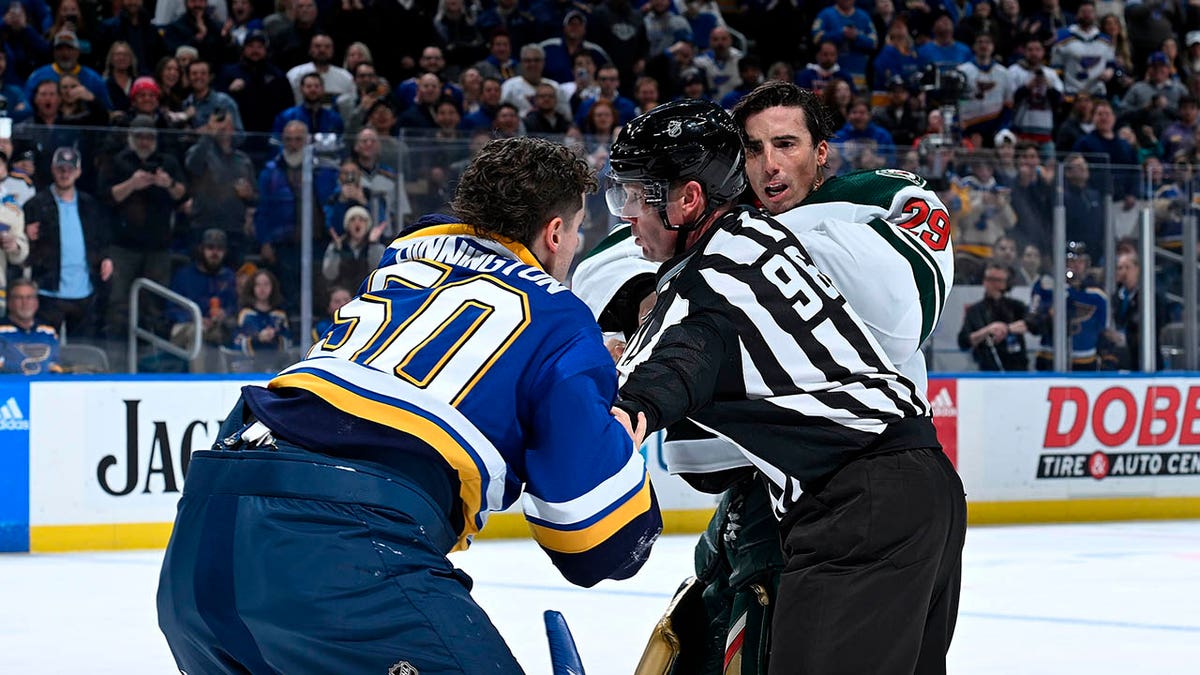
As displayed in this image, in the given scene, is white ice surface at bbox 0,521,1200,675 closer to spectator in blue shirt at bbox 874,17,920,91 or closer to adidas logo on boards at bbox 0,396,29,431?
adidas logo on boards at bbox 0,396,29,431

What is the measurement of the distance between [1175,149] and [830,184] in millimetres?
10079

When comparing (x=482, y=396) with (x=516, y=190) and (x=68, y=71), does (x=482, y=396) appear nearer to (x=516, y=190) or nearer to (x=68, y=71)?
(x=516, y=190)

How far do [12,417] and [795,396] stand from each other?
5.95 m

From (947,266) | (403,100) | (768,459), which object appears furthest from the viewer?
(403,100)

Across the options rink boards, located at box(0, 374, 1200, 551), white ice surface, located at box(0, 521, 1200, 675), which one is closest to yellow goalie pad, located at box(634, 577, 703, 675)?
white ice surface, located at box(0, 521, 1200, 675)

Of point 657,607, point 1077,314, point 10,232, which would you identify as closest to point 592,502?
point 657,607

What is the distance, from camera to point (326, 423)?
191 centimetres

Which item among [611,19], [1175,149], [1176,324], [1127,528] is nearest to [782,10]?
[611,19]

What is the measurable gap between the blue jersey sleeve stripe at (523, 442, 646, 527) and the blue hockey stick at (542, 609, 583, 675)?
0.72ft

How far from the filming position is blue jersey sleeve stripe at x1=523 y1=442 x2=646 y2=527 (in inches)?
78.2

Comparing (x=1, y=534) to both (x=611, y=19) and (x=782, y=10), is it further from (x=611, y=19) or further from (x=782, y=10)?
(x=782, y=10)

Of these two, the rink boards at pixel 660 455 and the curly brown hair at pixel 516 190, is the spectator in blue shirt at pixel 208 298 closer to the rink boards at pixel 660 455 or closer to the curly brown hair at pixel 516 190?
the rink boards at pixel 660 455

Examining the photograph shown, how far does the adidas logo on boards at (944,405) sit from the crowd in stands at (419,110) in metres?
0.69

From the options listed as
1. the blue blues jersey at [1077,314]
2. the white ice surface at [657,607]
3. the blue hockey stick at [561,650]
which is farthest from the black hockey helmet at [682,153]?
the blue blues jersey at [1077,314]
